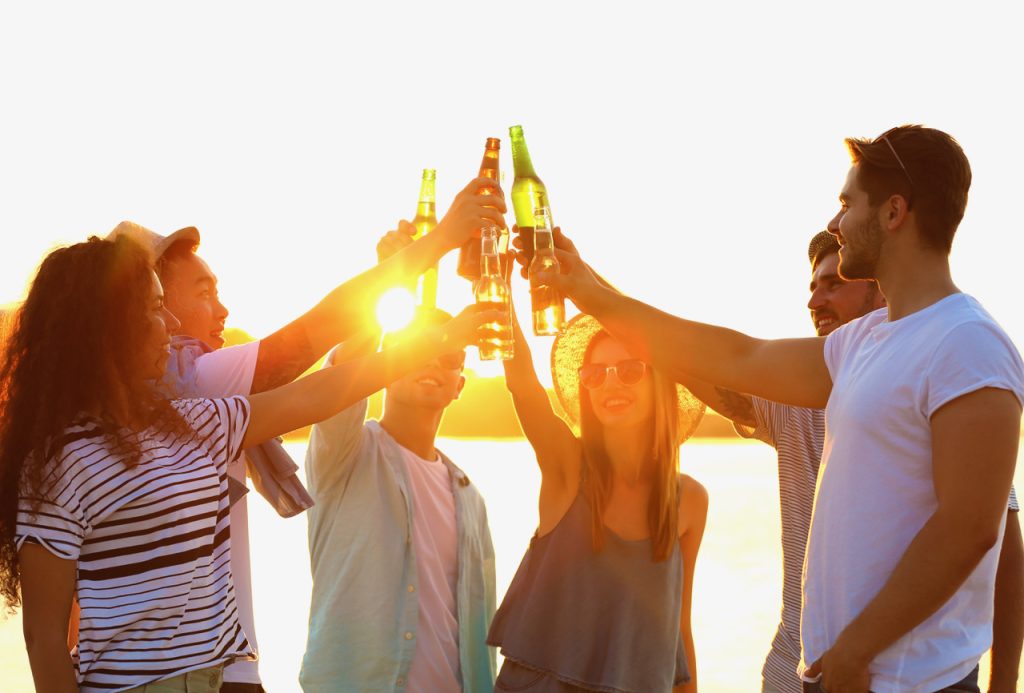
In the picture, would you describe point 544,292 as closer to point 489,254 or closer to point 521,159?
point 489,254

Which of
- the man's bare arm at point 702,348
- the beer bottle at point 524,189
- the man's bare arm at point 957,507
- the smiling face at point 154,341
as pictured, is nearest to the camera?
the man's bare arm at point 957,507

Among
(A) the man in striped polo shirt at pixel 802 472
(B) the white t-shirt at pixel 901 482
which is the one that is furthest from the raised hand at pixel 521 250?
(B) the white t-shirt at pixel 901 482

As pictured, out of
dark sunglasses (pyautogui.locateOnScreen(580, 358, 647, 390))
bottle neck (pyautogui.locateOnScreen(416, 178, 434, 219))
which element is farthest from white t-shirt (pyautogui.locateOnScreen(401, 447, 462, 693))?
bottle neck (pyautogui.locateOnScreen(416, 178, 434, 219))

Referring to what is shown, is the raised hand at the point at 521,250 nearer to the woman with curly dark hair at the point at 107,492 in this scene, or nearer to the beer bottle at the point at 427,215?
the beer bottle at the point at 427,215

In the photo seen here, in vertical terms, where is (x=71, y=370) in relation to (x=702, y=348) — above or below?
below

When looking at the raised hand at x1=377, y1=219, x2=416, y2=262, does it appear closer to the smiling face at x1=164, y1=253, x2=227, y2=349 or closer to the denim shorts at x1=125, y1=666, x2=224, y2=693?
the smiling face at x1=164, y1=253, x2=227, y2=349

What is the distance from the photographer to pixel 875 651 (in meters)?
2.74

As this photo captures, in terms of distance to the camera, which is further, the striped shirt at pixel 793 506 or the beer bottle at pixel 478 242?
the beer bottle at pixel 478 242

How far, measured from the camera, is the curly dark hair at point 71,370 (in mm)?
2756

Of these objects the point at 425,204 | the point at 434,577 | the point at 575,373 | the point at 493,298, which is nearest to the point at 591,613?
the point at 434,577

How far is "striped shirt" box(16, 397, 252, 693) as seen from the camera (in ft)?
8.93

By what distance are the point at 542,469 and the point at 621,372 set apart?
0.51 meters

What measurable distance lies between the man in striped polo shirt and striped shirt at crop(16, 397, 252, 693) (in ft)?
7.14

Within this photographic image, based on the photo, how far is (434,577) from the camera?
4363mm
